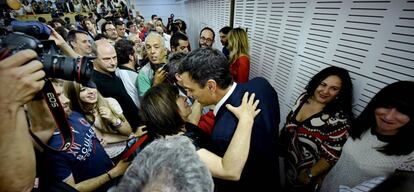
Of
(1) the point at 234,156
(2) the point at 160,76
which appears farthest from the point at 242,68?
(1) the point at 234,156

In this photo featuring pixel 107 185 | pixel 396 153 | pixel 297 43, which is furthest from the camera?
pixel 297 43

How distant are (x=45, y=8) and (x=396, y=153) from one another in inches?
623

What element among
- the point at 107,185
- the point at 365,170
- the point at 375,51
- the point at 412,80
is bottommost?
the point at 107,185

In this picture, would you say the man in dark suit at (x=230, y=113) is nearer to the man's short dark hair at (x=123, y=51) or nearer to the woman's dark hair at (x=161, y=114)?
the woman's dark hair at (x=161, y=114)

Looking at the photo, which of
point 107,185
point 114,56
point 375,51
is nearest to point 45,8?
point 114,56

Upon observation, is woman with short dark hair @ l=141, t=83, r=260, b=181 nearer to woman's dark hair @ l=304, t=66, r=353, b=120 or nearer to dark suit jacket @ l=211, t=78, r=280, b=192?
dark suit jacket @ l=211, t=78, r=280, b=192

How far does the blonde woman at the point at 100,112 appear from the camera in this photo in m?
1.66

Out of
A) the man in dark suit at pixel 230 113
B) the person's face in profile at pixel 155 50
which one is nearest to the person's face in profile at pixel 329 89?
the man in dark suit at pixel 230 113

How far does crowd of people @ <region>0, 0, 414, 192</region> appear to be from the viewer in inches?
24.8

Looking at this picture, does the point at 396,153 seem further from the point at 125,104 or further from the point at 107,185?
the point at 125,104

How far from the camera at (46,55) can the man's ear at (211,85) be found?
663 millimetres

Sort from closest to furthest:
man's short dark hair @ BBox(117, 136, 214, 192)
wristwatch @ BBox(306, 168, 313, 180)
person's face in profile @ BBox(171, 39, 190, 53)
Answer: man's short dark hair @ BBox(117, 136, 214, 192), wristwatch @ BBox(306, 168, 313, 180), person's face in profile @ BBox(171, 39, 190, 53)

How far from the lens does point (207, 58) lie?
129cm

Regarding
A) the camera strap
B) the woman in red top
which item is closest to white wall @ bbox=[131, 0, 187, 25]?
the woman in red top
